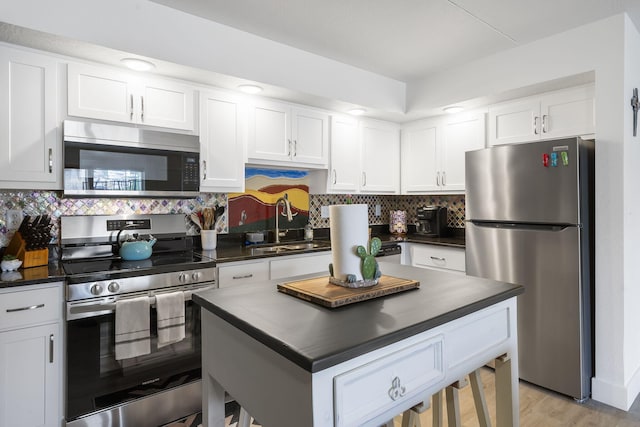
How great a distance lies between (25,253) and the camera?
2.05 metres

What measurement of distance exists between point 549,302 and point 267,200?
7.66 ft

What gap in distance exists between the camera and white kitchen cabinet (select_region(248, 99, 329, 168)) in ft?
9.45

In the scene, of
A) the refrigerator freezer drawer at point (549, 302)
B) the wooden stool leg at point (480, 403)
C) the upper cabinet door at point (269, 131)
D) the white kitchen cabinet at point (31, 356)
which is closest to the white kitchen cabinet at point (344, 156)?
the upper cabinet door at point (269, 131)

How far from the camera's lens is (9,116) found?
1973mm

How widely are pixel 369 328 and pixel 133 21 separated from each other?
2.17 meters

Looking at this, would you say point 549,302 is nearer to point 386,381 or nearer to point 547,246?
point 547,246

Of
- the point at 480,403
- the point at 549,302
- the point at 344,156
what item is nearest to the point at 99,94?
the point at 344,156

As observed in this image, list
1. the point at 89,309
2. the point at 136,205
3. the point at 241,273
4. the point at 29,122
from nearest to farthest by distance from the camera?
the point at 89,309 < the point at 29,122 < the point at 241,273 < the point at 136,205

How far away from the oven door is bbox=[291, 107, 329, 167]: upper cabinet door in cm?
172

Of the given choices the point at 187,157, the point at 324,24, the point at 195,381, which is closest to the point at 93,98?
the point at 187,157

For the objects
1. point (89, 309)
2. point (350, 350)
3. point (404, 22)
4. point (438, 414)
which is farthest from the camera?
point (404, 22)

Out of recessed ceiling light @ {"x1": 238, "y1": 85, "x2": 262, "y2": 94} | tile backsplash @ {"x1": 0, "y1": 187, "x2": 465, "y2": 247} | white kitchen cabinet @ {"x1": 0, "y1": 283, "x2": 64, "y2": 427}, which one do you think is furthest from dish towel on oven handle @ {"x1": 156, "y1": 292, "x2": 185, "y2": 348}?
recessed ceiling light @ {"x1": 238, "y1": 85, "x2": 262, "y2": 94}

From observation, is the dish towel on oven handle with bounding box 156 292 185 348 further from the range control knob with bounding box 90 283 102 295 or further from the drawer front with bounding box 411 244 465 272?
the drawer front with bounding box 411 244 465 272

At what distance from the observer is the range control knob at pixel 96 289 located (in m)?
1.90
